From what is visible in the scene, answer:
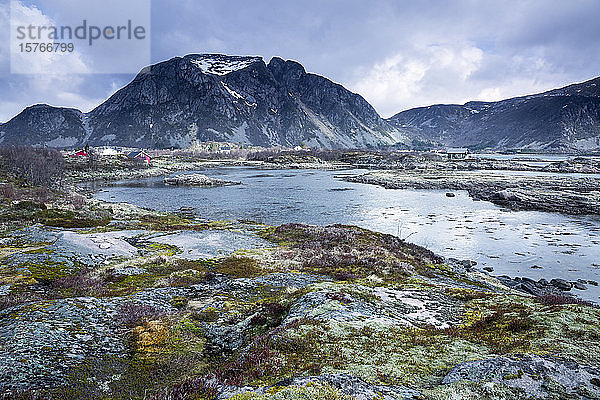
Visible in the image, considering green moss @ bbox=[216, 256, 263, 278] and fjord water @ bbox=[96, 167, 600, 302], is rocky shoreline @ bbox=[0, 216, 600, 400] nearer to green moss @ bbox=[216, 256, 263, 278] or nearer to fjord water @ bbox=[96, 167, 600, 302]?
green moss @ bbox=[216, 256, 263, 278]

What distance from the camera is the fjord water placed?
33.7 m

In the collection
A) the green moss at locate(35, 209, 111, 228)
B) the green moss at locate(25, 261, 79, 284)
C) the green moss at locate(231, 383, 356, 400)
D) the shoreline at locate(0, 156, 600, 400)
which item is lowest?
the green moss at locate(35, 209, 111, 228)

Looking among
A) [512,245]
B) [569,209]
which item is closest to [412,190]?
[569,209]

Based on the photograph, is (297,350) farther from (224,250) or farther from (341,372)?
(224,250)

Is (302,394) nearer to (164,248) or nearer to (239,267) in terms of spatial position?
(239,267)

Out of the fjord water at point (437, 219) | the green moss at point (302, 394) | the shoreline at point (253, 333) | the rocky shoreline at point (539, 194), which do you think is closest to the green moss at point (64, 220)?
the shoreline at point (253, 333)

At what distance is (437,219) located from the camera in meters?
53.0

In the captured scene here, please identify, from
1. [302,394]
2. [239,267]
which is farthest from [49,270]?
[302,394]

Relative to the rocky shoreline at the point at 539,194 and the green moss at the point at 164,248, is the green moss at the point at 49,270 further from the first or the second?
the rocky shoreline at the point at 539,194

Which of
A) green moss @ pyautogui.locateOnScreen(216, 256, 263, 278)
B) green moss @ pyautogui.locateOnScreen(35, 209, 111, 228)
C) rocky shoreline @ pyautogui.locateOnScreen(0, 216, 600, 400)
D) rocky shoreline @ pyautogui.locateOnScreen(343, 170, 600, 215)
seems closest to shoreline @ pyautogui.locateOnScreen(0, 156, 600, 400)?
rocky shoreline @ pyautogui.locateOnScreen(0, 216, 600, 400)

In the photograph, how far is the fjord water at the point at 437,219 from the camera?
33656 millimetres

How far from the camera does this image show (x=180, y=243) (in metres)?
27.8

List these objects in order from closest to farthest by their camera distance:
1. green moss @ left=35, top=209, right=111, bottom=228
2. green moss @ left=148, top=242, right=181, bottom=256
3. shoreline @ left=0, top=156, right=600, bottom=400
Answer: shoreline @ left=0, top=156, right=600, bottom=400, green moss @ left=148, top=242, right=181, bottom=256, green moss @ left=35, top=209, right=111, bottom=228

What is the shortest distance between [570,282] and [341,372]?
29765 mm
